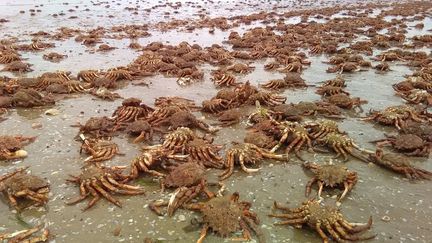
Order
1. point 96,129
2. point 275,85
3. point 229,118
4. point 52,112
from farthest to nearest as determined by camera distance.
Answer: point 275,85, point 52,112, point 229,118, point 96,129

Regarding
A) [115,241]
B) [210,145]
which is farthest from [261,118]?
[115,241]

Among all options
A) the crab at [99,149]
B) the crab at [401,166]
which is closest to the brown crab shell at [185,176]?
the crab at [99,149]

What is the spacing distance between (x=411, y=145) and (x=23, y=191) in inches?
360

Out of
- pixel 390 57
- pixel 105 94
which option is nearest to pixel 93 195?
pixel 105 94

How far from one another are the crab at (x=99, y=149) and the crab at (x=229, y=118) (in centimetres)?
341

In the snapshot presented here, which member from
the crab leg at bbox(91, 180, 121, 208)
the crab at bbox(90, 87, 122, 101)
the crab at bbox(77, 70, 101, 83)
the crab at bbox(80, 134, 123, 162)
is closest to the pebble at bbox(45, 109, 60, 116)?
the crab at bbox(90, 87, 122, 101)

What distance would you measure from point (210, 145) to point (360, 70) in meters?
11.5

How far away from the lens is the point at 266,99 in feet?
45.6

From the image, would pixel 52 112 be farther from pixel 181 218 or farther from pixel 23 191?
pixel 181 218

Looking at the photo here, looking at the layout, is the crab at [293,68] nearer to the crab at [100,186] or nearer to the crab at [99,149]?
the crab at [99,149]

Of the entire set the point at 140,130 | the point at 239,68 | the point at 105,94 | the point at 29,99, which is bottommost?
the point at 239,68

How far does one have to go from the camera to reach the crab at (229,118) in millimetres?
12292

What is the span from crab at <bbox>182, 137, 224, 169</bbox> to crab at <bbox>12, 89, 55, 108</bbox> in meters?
6.39

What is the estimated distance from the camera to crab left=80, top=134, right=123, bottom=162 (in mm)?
9945
